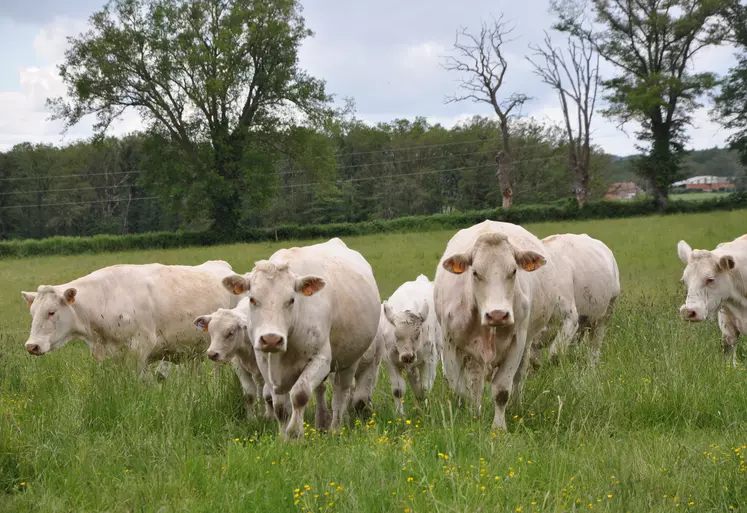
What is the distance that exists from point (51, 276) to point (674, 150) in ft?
135

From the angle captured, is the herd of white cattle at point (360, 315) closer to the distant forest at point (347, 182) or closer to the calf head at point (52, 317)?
the calf head at point (52, 317)

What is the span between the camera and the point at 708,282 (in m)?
10.2

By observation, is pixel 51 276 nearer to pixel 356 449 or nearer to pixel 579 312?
pixel 579 312

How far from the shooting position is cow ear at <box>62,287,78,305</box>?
979 cm

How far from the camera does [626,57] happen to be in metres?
53.7

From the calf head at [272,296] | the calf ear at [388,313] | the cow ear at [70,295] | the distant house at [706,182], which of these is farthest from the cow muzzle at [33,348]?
the distant house at [706,182]

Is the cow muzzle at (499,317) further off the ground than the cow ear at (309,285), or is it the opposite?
the cow ear at (309,285)

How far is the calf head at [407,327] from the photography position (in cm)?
873

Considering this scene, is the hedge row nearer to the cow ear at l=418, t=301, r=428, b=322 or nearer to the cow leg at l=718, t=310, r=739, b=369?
the cow leg at l=718, t=310, r=739, b=369

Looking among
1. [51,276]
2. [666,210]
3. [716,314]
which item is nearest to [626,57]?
[666,210]

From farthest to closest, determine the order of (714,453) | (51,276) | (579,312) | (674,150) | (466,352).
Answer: (674,150) < (51,276) < (579,312) < (466,352) < (714,453)

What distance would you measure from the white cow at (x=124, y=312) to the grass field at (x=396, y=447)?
710mm

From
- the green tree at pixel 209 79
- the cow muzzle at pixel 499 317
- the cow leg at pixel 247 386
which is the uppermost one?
the green tree at pixel 209 79

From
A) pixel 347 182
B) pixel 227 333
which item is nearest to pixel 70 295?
pixel 227 333
